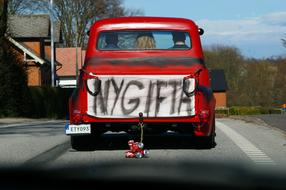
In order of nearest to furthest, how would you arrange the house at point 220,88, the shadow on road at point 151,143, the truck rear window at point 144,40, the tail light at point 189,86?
the tail light at point 189,86
the shadow on road at point 151,143
the truck rear window at point 144,40
the house at point 220,88

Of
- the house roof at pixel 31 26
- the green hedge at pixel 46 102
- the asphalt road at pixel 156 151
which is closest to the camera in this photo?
the asphalt road at pixel 156 151

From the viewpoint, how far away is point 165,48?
39.9ft

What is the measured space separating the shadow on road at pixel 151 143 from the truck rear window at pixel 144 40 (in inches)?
67.3

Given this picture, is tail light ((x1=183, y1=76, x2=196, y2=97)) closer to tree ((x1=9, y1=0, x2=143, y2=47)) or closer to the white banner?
the white banner

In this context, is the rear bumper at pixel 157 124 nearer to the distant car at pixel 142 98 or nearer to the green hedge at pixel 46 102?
the distant car at pixel 142 98

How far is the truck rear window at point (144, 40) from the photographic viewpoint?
12.1m

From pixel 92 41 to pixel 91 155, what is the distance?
8.26 ft

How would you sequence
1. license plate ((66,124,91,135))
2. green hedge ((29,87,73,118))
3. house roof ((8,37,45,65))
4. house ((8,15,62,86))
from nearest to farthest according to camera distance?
license plate ((66,124,91,135)) → green hedge ((29,87,73,118)) → house roof ((8,37,45,65)) → house ((8,15,62,86))

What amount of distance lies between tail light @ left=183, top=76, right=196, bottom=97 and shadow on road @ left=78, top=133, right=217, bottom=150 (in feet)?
4.12

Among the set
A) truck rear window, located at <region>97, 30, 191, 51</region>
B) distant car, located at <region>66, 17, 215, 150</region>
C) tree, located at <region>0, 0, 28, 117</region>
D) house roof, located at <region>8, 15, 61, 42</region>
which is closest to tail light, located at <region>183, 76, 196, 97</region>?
distant car, located at <region>66, 17, 215, 150</region>

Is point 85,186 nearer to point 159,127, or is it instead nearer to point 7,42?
point 159,127

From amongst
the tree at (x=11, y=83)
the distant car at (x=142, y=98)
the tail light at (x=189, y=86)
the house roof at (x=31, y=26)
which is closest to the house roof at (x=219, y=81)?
the house roof at (x=31, y=26)

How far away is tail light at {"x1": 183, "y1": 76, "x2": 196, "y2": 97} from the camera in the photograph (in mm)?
10633

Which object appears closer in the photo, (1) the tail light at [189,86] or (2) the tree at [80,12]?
(1) the tail light at [189,86]
